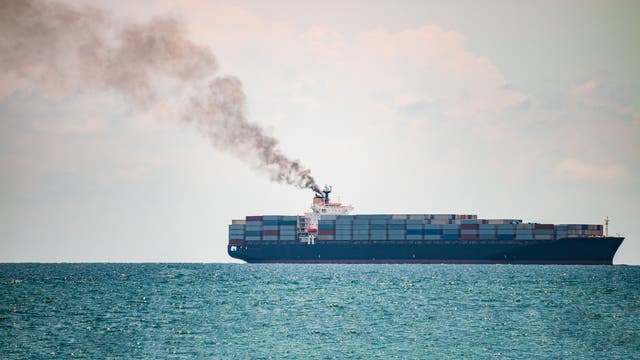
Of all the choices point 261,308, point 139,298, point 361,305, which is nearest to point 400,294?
point 361,305

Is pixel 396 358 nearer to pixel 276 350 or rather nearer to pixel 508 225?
pixel 276 350

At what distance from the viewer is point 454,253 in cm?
14950

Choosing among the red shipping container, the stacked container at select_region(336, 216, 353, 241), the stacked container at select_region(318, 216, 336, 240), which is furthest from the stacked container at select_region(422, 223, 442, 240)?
the stacked container at select_region(318, 216, 336, 240)

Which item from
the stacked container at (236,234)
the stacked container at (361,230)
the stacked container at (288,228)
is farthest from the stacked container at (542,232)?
the stacked container at (236,234)

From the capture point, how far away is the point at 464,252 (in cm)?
14900

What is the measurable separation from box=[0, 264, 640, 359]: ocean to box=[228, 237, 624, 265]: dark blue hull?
157ft

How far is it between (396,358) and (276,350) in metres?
6.57

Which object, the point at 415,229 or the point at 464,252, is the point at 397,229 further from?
the point at 464,252

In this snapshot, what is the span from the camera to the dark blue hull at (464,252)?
146 metres

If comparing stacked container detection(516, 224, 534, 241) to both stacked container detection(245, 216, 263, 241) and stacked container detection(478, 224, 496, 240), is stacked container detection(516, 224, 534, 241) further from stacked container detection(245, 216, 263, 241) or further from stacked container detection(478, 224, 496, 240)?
stacked container detection(245, 216, 263, 241)

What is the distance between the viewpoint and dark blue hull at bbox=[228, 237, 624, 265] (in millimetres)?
146125

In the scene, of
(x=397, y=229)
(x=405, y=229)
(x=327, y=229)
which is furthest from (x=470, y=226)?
(x=327, y=229)

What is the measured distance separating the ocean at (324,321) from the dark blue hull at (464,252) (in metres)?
47.8

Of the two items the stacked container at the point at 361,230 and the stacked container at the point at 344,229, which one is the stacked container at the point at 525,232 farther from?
the stacked container at the point at 344,229
